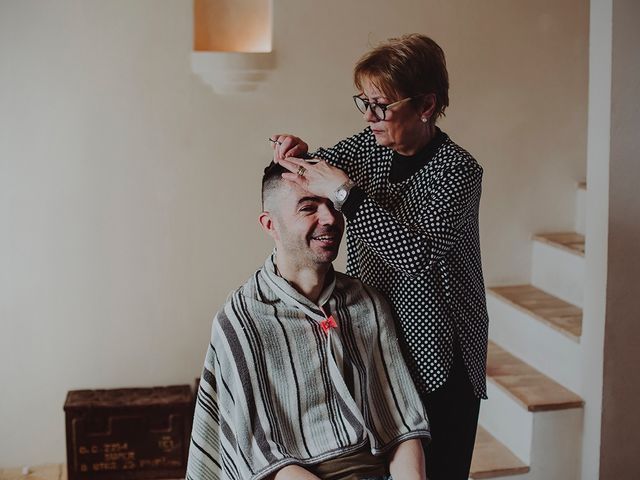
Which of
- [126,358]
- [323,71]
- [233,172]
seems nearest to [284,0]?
[323,71]

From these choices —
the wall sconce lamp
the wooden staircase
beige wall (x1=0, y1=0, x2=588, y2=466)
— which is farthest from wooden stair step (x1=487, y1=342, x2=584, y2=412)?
the wall sconce lamp

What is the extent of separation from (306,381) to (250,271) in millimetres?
1819

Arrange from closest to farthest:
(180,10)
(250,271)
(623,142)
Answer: (623,142)
(180,10)
(250,271)

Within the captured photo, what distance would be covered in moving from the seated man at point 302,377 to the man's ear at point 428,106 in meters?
0.30

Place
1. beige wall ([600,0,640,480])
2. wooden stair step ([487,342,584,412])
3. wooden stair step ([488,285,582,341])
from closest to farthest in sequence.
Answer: beige wall ([600,0,640,480]) < wooden stair step ([487,342,584,412]) < wooden stair step ([488,285,582,341])

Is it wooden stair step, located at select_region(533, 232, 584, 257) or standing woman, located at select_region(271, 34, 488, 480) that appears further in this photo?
wooden stair step, located at select_region(533, 232, 584, 257)

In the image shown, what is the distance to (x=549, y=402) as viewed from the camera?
2.98 meters

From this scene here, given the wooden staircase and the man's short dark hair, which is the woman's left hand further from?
the wooden staircase

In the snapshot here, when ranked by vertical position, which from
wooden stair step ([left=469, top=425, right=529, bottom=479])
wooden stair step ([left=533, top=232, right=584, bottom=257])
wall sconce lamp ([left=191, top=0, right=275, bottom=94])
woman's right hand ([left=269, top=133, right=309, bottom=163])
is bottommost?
wooden stair step ([left=469, top=425, right=529, bottom=479])

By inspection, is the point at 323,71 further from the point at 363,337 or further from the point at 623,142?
the point at 363,337

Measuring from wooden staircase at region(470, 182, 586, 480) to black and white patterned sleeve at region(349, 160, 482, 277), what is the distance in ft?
4.43

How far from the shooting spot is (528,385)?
3.16 meters

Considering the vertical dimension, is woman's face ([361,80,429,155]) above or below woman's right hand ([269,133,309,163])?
above

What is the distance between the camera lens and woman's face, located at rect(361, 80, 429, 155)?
1894 mm
